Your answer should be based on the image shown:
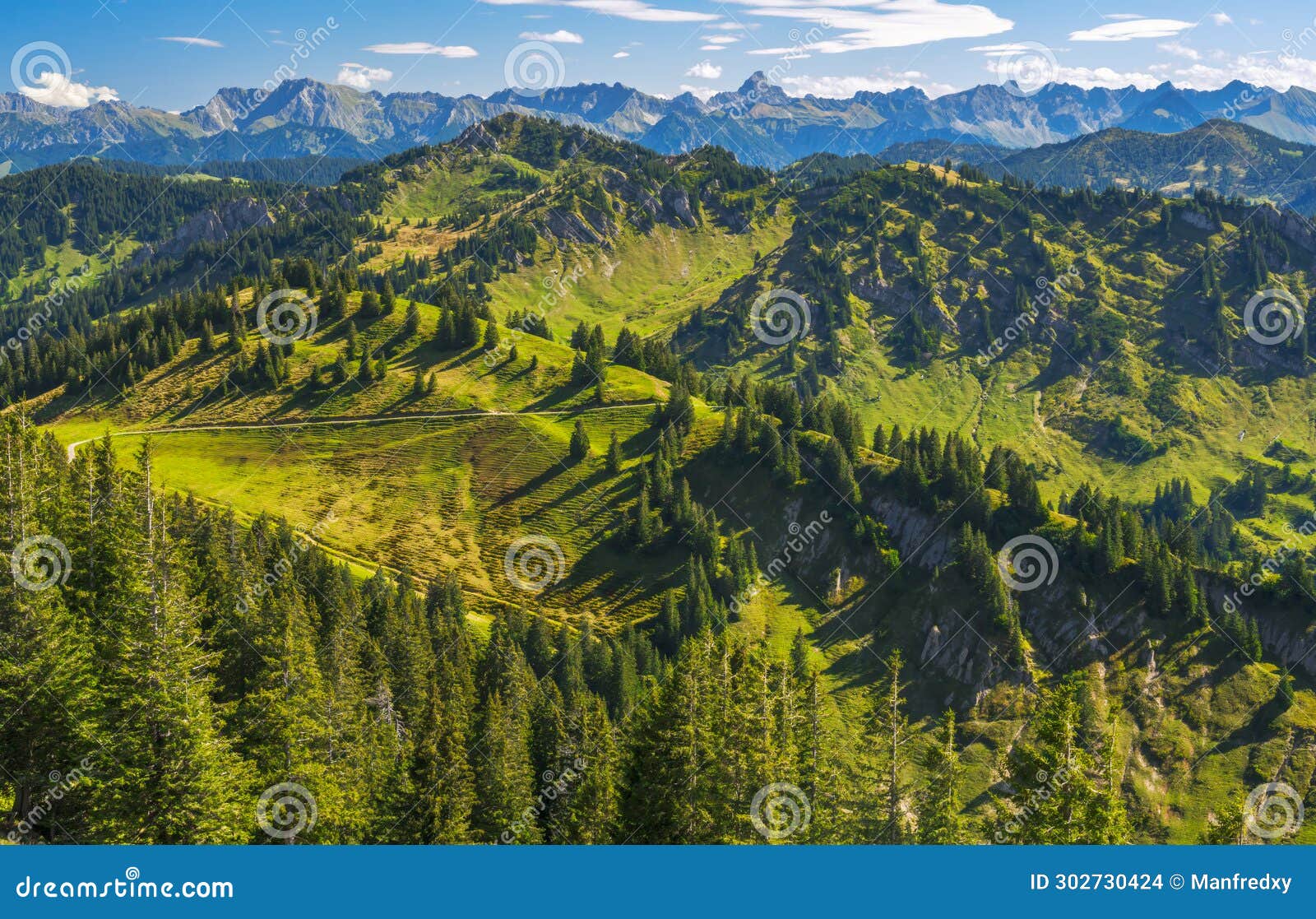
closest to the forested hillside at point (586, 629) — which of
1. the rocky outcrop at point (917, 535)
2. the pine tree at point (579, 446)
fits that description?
the rocky outcrop at point (917, 535)

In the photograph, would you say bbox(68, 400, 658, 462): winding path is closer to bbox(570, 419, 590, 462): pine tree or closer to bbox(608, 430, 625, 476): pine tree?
bbox(570, 419, 590, 462): pine tree

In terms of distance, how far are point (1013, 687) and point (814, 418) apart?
6636 cm

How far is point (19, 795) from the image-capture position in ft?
139

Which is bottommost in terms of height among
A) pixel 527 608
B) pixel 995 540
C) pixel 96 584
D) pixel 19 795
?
pixel 527 608

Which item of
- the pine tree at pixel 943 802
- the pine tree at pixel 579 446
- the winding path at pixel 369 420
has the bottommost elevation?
the pine tree at pixel 943 802

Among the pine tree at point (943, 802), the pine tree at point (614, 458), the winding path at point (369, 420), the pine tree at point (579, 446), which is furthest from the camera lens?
the winding path at point (369, 420)

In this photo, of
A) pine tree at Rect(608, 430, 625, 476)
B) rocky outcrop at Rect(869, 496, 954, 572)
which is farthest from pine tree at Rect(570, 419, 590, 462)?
rocky outcrop at Rect(869, 496, 954, 572)

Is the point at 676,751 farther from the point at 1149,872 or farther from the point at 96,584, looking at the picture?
the point at 96,584

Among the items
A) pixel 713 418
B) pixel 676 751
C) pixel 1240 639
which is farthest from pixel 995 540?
pixel 676 751

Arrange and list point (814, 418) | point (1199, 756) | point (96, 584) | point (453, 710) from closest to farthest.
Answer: point (96, 584), point (453, 710), point (1199, 756), point (814, 418)

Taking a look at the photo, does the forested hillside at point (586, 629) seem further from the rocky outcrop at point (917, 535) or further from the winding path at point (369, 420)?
the winding path at point (369, 420)

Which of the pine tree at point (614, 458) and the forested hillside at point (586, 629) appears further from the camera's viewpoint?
the pine tree at point (614, 458)

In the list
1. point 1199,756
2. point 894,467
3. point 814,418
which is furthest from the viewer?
point 814,418

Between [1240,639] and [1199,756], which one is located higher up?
[1240,639]
